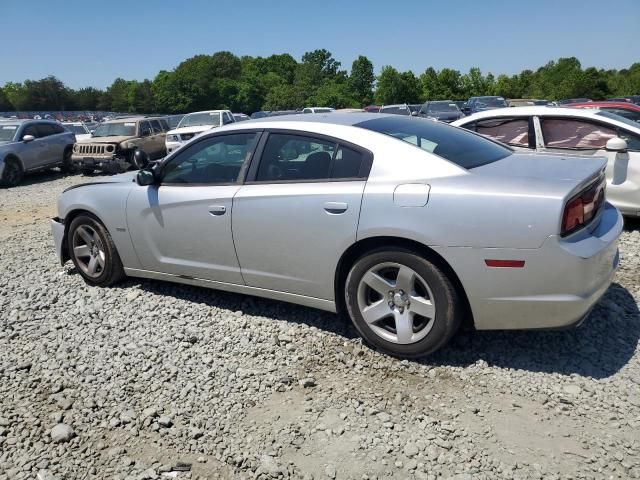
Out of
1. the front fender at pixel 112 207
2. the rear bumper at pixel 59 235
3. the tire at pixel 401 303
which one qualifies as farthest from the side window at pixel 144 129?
the tire at pixel 401 303

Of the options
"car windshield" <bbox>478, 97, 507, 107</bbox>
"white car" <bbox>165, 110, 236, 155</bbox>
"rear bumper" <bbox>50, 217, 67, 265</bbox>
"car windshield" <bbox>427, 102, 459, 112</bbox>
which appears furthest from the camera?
"car windshield" <bbox>478, 97, 507, 107</bbox>

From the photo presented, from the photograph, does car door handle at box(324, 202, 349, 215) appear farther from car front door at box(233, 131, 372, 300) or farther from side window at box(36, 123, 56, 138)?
side window at box(36, 123, 56, 138)

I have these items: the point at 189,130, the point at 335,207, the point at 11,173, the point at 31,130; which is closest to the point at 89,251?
the point at 335,207

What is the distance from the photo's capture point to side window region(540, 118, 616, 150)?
609cm

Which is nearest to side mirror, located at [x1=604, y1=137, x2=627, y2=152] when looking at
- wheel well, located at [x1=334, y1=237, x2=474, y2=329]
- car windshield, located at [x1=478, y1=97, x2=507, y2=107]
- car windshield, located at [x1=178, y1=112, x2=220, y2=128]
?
wheel well, located at [x1=334, y1=237, x2=474, y2=329]

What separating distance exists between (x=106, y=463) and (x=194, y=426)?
46cm

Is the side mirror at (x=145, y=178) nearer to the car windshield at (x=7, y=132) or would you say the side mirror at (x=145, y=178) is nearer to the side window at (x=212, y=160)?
the side window at (x=212, y=160)

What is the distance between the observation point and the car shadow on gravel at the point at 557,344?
3.19m

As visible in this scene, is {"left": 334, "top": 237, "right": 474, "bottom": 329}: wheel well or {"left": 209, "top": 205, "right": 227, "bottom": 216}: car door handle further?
{"left": 209, "top": 205, "right": 227, "bottom": 216}: car door handle

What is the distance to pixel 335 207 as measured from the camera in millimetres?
3371

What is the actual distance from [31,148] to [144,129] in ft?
10.1

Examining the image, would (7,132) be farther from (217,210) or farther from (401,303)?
(401,303)

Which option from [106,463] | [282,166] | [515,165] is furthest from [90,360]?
[515,165]

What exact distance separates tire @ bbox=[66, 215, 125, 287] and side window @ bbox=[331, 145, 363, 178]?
235cm
